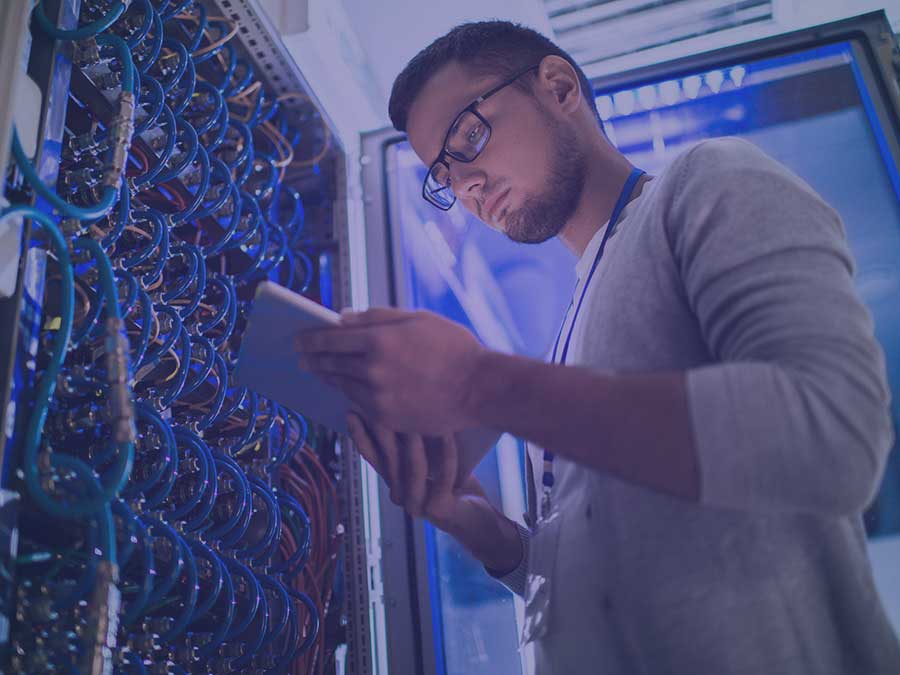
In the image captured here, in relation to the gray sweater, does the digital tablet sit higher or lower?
higher

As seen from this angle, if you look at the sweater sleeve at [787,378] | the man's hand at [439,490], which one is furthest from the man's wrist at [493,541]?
the sweater sleeve at [787,378]

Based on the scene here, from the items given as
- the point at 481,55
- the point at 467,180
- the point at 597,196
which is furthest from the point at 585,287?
the point at 481,55

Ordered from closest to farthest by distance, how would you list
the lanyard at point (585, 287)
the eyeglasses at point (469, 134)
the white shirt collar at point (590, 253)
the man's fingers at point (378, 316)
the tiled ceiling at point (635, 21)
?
the man's fingers at point (378, 316), the lanyard at point (585, 287), the white shirt collar at point (590, 253), the eyeglasses at point (469, 134), the tiled ceiling at point (635, 21)

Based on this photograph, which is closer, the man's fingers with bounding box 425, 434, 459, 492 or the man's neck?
the man's fingers with bounding box 425, 434, 459, 492

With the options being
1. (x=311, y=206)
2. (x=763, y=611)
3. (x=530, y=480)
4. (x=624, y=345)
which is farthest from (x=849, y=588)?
(x=311, y=206)

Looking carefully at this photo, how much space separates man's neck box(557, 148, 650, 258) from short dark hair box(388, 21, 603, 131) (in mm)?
197

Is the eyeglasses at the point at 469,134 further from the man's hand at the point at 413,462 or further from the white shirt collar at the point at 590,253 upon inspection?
the man's hand at the point at 413,462

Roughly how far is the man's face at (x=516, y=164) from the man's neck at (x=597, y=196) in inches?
0.6

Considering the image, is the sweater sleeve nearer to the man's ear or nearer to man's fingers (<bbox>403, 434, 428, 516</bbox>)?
man's fingers (<bbox>403, 434, 428, 516</bbox>)

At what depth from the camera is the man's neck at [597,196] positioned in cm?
118

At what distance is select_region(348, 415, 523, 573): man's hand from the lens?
3.07 ft

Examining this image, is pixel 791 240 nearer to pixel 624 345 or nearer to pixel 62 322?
pixel 624 345

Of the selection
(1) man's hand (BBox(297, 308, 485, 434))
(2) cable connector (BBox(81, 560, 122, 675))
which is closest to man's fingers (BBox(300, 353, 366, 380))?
(1) man's hand (BBox(297, 308, 485, 434))

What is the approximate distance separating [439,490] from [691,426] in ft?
1.51
